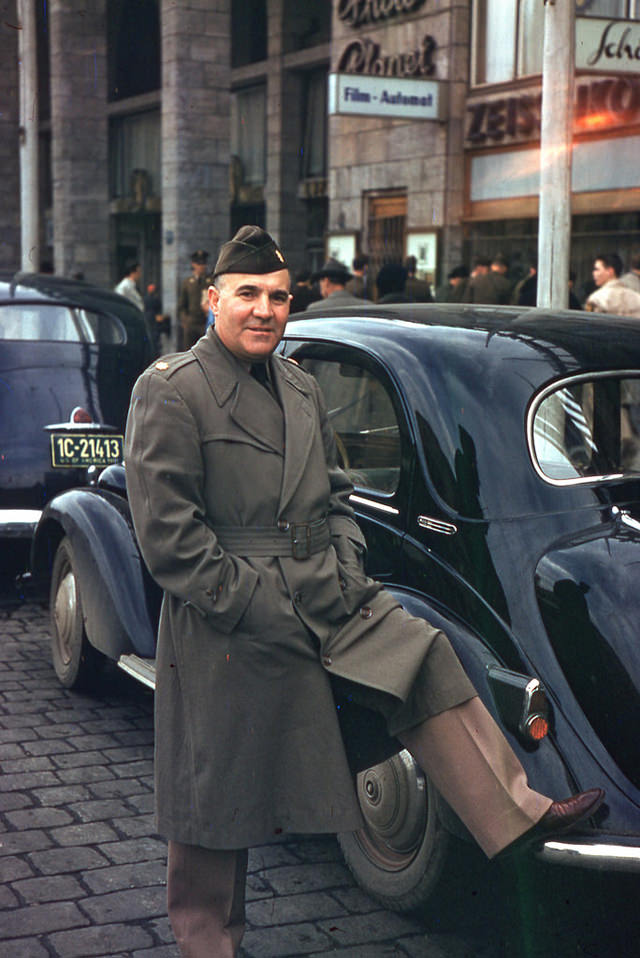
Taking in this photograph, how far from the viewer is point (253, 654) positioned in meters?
3.11

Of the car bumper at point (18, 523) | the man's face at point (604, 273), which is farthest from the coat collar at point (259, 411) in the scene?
the man's face at point (604, 273)

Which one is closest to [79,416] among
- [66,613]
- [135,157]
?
[66,613]

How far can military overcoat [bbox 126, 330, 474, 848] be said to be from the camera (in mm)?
3062

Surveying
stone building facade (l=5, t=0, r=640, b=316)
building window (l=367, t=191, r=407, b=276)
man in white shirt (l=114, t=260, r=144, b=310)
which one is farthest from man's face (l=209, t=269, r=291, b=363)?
building window (l=367, t=191, r=407, b=276)

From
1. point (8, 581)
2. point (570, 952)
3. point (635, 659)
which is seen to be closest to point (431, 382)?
point (635, 659)

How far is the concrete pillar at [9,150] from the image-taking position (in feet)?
107

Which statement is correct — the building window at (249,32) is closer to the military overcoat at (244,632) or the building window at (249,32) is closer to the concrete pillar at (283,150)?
the concrete pillar at (283,150)

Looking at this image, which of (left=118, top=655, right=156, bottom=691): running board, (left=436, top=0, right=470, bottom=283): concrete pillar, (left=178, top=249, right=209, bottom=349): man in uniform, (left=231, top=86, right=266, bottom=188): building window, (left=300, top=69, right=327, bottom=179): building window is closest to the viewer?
(left=118, top=655, right=156, bottom=691): running board

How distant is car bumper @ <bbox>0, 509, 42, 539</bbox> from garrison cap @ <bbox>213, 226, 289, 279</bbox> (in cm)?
491

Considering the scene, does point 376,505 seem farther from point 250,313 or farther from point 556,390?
point 250,313

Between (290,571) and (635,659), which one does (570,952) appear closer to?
(635,659)

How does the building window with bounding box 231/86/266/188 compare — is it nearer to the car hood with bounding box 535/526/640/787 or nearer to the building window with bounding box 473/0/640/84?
the building window with bounding box 473/0/640/84

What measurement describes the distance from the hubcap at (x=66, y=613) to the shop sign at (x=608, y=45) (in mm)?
6036

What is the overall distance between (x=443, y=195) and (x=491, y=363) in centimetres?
1501
